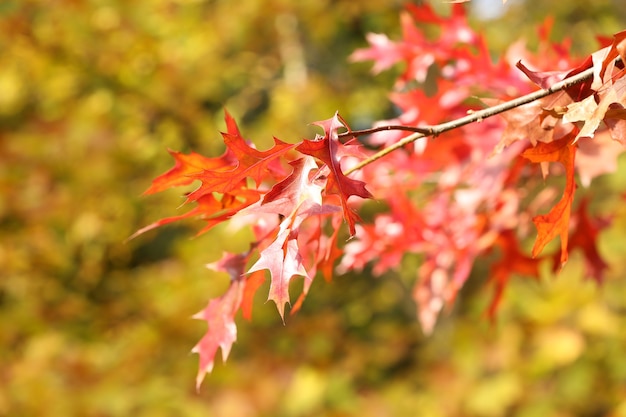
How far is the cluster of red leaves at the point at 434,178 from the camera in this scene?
0.58 meters

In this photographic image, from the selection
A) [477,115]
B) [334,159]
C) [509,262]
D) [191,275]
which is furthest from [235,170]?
[191,275]

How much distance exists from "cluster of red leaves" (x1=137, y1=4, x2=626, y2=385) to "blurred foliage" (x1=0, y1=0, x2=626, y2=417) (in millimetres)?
1629

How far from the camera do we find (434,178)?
4.57 feet

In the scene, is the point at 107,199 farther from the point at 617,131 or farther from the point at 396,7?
the point at 617,131

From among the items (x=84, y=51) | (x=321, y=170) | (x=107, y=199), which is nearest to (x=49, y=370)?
(x=107, y=199)

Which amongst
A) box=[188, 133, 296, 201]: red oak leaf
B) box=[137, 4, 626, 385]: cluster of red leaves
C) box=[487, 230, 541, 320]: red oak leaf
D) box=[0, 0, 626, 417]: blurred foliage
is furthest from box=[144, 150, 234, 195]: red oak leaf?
box=[0, 0, 626, 417]: blurred foliage

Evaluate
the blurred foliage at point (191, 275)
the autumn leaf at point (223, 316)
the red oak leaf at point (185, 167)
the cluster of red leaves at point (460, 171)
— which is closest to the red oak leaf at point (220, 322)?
the autumn leaf at point (223, 316)

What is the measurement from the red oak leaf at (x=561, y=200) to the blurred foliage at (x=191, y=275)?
2193 millimetres

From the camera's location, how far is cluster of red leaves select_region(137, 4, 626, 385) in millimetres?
579

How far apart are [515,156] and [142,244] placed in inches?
115

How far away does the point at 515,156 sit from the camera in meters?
1.06

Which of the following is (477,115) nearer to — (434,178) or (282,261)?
(282,261)

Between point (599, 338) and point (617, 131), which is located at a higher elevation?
point (617, 131)

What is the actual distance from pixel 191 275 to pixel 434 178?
2038 mm
